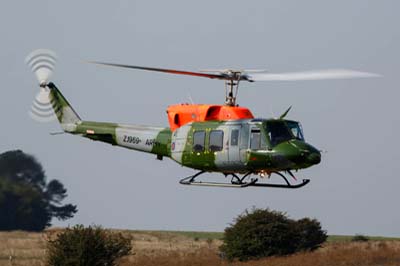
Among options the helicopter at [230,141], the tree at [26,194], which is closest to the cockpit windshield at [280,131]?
the helicopter at [230,141]

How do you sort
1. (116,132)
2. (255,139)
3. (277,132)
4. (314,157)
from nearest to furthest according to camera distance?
(314,157) → (277,132) → (255,139) → (116,132)

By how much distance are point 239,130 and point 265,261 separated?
16.0 meters

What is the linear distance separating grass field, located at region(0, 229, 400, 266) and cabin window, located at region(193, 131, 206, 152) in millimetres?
12395

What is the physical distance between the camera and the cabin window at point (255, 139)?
140ft

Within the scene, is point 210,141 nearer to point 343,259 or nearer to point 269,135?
point 269,135

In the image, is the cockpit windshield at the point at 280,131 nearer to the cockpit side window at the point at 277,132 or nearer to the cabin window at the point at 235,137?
the cockpit side window at the point at 277,132

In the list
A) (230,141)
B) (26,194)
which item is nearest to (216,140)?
(230,141)

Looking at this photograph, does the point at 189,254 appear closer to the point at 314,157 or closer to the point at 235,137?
the point at 235,137

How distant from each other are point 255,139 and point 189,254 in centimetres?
2221

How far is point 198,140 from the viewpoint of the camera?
1738 inches

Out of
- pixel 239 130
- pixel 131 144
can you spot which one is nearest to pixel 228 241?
pixel 131 144

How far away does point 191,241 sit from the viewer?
8200 cm

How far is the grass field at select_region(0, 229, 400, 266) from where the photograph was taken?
55688mm

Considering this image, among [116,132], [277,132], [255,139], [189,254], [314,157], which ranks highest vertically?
[116,132]
